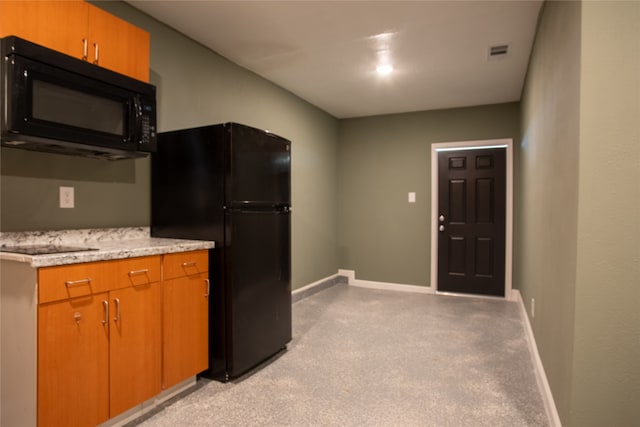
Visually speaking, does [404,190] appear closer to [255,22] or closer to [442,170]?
[442,170]

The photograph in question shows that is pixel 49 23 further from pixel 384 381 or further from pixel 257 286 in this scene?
pixel 384 381

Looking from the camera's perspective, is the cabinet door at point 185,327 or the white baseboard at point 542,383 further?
the cabinet door at point 185,327

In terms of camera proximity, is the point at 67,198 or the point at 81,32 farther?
the point at 67,198

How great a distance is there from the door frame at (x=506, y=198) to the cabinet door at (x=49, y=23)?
13.4 feet

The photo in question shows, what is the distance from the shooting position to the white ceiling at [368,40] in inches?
97.5

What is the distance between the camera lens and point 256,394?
7.34 ft

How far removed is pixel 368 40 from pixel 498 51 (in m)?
1.13

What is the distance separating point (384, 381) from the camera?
7.89 feet

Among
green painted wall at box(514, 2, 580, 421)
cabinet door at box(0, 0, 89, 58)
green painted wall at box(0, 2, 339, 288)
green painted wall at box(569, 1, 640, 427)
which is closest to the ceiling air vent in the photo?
green painted wall at box(514, 2, 580, 421)

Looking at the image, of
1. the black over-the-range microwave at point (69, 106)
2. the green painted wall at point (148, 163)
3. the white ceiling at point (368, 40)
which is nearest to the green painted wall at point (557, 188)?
the white ceiling at point (368, 40)

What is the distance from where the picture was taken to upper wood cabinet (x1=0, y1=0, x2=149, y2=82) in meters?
1.67

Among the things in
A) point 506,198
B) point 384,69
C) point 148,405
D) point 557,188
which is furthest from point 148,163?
point 506,198

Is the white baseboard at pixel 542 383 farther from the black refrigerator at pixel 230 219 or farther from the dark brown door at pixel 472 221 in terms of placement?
the black refrigerator at pixel 230 219

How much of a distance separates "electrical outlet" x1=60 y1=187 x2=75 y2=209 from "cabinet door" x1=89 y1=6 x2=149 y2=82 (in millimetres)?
726
